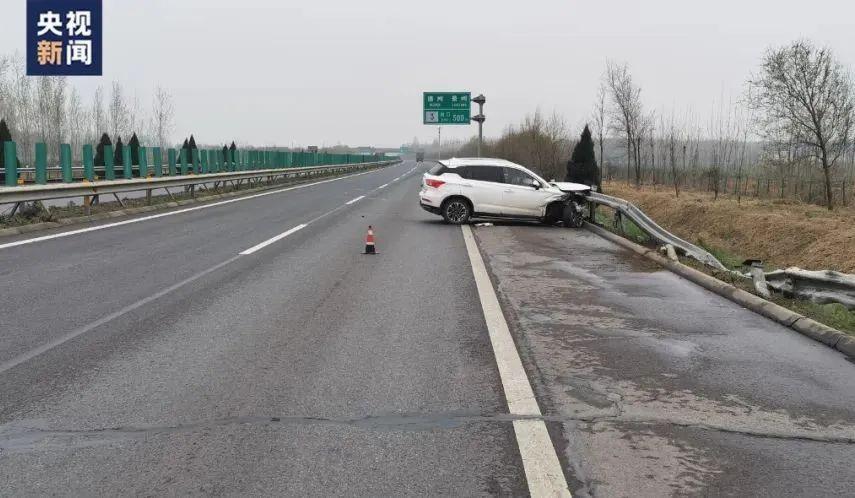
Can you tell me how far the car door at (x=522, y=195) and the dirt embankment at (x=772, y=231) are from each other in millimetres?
4099

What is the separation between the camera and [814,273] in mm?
8523

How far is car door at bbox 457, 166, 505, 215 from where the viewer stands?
Answer: 1867 centimetres

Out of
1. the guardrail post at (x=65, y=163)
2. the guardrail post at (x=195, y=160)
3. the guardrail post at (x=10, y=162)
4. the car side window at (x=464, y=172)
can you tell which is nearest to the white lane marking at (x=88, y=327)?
the guardrail post at (x=10, y=162)

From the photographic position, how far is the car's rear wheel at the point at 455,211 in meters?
18.8

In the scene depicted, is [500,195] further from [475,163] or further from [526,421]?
[526,421]

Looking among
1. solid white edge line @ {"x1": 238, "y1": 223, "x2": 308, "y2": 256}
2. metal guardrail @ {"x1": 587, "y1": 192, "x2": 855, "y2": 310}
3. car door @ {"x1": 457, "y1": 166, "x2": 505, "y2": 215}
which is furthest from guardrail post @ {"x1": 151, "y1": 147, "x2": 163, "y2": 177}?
metal guardrail @ {"x1": 587, "y1": 192, "x2": 855, "y2": 310}

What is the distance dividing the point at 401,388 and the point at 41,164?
A: 52.7ft

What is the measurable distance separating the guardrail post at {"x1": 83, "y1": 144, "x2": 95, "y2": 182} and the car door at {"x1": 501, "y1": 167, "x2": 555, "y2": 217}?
37.1 feet

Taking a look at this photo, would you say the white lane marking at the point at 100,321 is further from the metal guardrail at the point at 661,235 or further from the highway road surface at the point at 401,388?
the metal guardrail at the point at 661,235

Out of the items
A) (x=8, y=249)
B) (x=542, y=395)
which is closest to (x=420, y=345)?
(x=542, y=395)

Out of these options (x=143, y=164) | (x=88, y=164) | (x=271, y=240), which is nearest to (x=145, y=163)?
(x=143, y=164)

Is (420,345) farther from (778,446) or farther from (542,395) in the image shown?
(778,446)

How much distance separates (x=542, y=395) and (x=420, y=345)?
1.56 metres

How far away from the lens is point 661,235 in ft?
44.6
